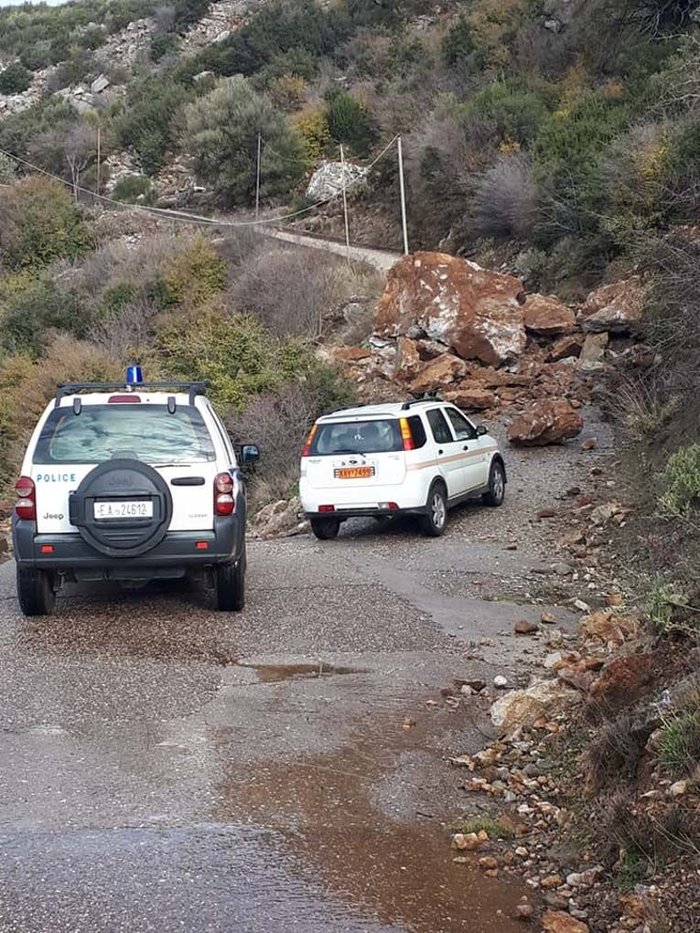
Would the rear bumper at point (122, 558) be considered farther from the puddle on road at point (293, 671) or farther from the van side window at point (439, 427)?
the van side window at point (439, 427)

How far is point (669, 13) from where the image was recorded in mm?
24469

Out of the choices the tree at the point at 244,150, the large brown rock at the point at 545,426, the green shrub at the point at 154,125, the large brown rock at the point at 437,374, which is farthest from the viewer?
the green shrub at the point at 154,125

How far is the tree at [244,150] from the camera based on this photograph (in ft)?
163

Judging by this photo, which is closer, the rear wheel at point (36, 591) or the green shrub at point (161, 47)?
the rear wheel at point (36, 591)

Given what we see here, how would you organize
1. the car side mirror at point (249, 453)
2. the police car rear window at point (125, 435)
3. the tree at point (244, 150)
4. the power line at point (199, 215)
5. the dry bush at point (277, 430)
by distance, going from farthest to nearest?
1. the tree at point (244, 150)
2. the power line at point (199, 215)
3. the dry bush at point (277, 430)
4. the car side mirror at point (249, 453)
5. the police car rear window at point (125, 435)

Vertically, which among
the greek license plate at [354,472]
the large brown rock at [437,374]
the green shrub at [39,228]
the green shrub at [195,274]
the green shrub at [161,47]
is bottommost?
the greek license plate at [354,472]

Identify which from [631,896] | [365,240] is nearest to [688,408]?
[631,896]

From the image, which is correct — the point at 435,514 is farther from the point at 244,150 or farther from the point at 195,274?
the point at 244,150

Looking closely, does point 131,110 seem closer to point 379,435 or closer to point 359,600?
point 379,435

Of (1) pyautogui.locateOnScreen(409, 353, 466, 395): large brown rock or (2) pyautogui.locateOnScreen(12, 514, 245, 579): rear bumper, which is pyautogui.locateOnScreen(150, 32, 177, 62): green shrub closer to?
(1) pyautogui.locateOnScreen(409, 353, 466, 395): large brown rock

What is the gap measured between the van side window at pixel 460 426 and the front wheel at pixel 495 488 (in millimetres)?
740

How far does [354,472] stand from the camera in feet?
46.6

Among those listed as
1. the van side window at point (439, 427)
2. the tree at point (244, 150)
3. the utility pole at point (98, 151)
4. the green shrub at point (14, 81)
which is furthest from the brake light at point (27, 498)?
the green shrub at point (14, 81)

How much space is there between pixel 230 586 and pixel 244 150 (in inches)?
1738
